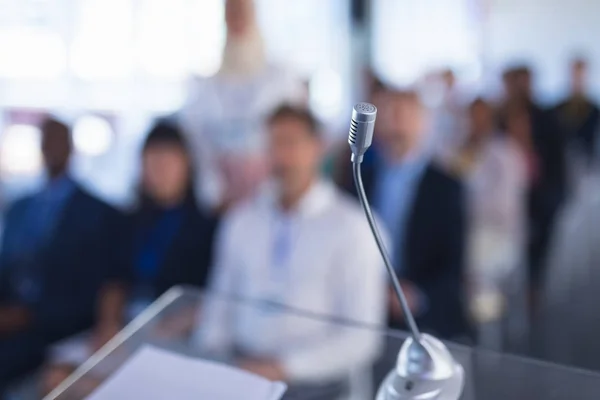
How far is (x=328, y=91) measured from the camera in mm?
4484

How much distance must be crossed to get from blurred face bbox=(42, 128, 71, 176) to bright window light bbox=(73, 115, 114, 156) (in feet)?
5.01

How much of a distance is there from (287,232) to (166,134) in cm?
63

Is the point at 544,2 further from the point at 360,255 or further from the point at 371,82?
the point at 360,255

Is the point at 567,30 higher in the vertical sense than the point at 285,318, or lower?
higher

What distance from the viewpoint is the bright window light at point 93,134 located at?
372cm

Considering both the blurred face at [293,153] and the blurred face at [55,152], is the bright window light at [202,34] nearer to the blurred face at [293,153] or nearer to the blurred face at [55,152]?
the blurred face at [55,152]

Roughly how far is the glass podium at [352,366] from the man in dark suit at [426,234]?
2.89ft

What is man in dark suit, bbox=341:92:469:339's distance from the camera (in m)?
A: 1.97

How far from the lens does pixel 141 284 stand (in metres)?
2.09

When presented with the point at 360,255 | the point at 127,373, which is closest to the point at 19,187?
the point at 360,255

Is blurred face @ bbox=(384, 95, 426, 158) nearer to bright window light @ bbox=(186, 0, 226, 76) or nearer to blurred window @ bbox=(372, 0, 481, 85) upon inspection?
bright window light @ bbox=(186, 0, 226, 76)

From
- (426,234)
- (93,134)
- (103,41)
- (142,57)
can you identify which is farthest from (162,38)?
(426,234)

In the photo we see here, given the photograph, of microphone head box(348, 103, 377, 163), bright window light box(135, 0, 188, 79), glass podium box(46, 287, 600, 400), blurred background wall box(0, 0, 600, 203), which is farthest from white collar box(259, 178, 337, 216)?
bright window light box(135, 0, 188, 79)

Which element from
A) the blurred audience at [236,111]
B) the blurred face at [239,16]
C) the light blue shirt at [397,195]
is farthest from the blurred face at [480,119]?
the blurred face at [239,16]
